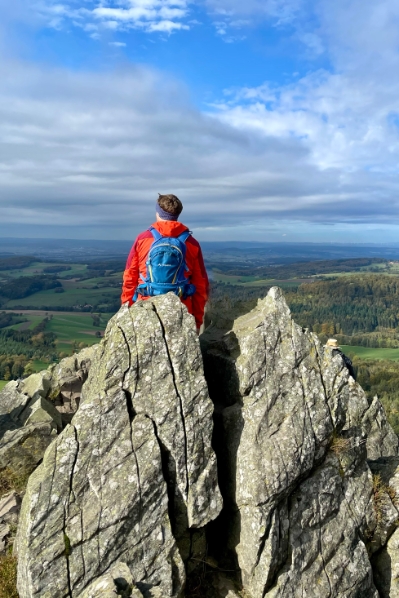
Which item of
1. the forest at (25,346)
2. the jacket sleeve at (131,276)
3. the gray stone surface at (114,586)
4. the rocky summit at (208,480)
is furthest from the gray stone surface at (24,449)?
the forest at (25,346)

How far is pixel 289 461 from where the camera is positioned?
10.7 m

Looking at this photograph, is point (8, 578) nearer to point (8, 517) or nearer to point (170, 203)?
point (8, 517)

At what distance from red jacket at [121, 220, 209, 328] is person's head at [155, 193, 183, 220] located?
0.59 feet

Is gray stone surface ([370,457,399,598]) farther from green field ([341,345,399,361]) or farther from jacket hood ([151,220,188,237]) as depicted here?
green field ([341,345,399,361])

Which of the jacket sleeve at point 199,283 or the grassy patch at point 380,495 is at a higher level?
the jacket sleeve at point 199,283

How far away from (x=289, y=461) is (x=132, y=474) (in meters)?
4.23

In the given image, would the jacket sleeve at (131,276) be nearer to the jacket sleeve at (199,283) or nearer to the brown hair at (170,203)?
the brown hair at (170,203)

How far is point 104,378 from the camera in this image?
34.6 feet

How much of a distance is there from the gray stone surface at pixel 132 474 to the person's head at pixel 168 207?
→ 2547 millimetres

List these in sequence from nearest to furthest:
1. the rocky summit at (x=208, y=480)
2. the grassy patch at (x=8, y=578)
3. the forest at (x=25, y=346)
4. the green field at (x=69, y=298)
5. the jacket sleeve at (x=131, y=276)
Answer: the rocky summit at (x=208, y=480)
the grassy patch at (x=8, y=578)
the jacket sleeve at (x=131, y=276)
the forest at (x=25, y=346)
the green field at (x=69, y=298)

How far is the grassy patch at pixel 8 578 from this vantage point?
32.7 feet

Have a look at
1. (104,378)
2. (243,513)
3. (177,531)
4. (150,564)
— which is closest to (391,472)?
(243,513)

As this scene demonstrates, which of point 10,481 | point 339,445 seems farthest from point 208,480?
point 10,481

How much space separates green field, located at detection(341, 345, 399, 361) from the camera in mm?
141250
